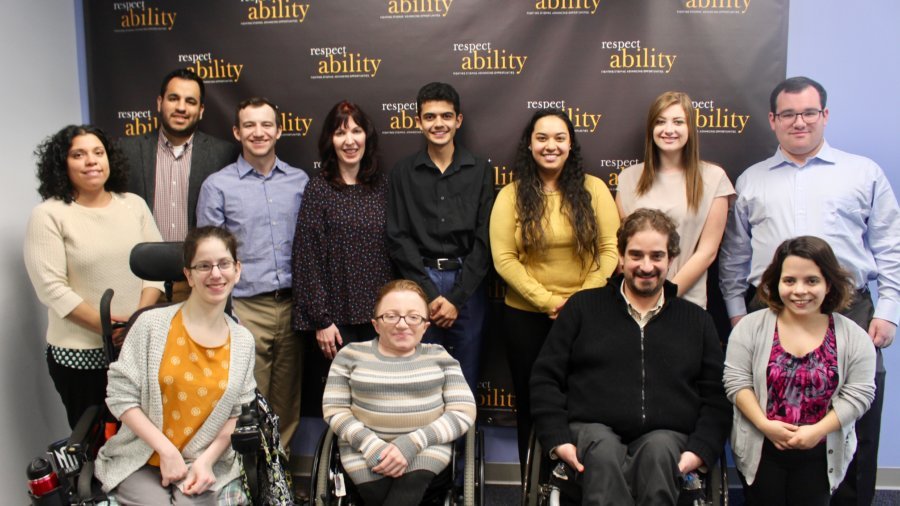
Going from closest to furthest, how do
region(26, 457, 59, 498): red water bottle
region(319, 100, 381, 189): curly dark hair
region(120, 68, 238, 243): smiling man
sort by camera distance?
region(26, 457, 59, 498): red water bottle < region(319, 100, 381, 189): curly dark hair < region(120, 68, 238, 243): smiling man

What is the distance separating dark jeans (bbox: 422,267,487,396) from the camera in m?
3.16

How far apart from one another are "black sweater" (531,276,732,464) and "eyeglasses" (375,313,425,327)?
1.65ft

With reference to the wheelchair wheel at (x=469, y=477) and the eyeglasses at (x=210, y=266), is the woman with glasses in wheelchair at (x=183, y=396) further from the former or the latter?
the wheelchair wheel at (x=469, y=477)

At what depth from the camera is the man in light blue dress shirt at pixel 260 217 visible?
10.3 ft

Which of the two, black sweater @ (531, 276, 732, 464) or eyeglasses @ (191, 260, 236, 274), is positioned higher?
eyeglasses @ (191, 260, 236, 274)

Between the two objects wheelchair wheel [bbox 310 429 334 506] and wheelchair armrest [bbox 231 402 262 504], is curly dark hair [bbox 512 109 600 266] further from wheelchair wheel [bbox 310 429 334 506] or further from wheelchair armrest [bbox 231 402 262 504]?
wheelchair armrest [bbox 231 402 262 504]

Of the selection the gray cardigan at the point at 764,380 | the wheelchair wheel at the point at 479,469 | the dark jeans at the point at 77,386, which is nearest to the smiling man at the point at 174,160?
the dark jeans at the point at 77,386

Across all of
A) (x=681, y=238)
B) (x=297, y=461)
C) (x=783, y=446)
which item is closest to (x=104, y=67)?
(x=297, y=461)

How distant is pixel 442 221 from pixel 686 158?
1146mm

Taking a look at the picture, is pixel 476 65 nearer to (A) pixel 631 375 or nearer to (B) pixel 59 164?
(A) pixel 631 375

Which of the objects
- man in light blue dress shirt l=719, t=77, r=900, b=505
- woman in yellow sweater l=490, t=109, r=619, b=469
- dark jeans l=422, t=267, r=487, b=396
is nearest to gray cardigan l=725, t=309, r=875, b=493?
man in light blue dress shirt l=719, t=77, r=900, b=505

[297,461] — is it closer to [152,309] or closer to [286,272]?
[286,272]

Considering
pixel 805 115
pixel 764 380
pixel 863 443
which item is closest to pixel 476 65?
pixel 805 115

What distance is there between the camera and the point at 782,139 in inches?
118
